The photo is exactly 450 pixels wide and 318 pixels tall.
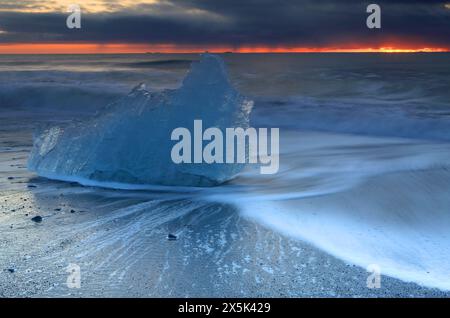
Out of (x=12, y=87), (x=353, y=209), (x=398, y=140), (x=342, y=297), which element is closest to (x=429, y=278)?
(x=342, y=297)

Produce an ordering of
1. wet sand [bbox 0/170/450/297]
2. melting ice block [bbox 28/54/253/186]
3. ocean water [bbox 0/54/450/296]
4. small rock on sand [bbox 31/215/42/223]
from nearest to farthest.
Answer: wet sand [bbox 0/170/450/297] → ocean water [bbox 0/54/450/296] → small rock on sand [bbox 31/215/42/223] → melting ice block [bbox 28/54/253/186]

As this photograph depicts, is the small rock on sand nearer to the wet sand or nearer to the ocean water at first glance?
the wet sand

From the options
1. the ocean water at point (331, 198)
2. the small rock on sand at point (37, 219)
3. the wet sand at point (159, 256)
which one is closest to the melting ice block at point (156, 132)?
the ocean water at point (331, 198)

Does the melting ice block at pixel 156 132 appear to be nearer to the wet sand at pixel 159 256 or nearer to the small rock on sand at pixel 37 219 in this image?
the wet sand at pixel 159 256

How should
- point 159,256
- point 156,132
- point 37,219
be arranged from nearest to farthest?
1. point 159,256
2. point 37,219
3. point 156,132

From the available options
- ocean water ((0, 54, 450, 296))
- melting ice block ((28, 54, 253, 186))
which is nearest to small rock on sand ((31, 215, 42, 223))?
ocean water ((0, 54, 450, 296))

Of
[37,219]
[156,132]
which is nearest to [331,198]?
[156,132]

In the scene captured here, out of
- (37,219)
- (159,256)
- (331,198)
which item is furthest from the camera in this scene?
(331,198)

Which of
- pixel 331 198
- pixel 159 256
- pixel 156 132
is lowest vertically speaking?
pixel 331 198

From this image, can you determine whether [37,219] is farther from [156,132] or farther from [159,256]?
[156,132]

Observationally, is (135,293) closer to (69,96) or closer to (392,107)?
(392,107)
